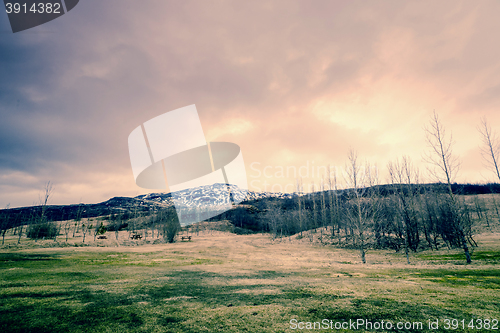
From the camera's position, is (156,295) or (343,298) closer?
(343,298)

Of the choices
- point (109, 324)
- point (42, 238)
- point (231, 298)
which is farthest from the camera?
point (42, 238)

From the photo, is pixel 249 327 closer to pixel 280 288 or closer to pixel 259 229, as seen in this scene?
pixel 280 288

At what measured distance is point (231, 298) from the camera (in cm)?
771

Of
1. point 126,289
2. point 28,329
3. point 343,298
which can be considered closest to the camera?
point 28,329

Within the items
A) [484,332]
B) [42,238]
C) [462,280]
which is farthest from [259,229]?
[484,332]

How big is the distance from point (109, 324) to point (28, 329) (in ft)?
5.29

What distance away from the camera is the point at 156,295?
8047mm

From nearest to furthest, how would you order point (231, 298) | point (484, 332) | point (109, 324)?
point (484, 332) < point (109, 324) < point (231, 298)

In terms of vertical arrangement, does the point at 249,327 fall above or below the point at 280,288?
above

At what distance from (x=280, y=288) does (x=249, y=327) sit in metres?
Answer: 4.47

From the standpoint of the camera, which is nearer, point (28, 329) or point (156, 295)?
point (28, 329)

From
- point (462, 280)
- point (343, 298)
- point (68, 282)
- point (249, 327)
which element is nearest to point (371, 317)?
point (343, 298)

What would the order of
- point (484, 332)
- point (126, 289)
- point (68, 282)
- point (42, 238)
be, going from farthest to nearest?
point (42, 238)
point (68, 282)
point (126, 289)
point (484, 332)

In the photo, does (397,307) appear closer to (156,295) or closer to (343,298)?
(343,298)
